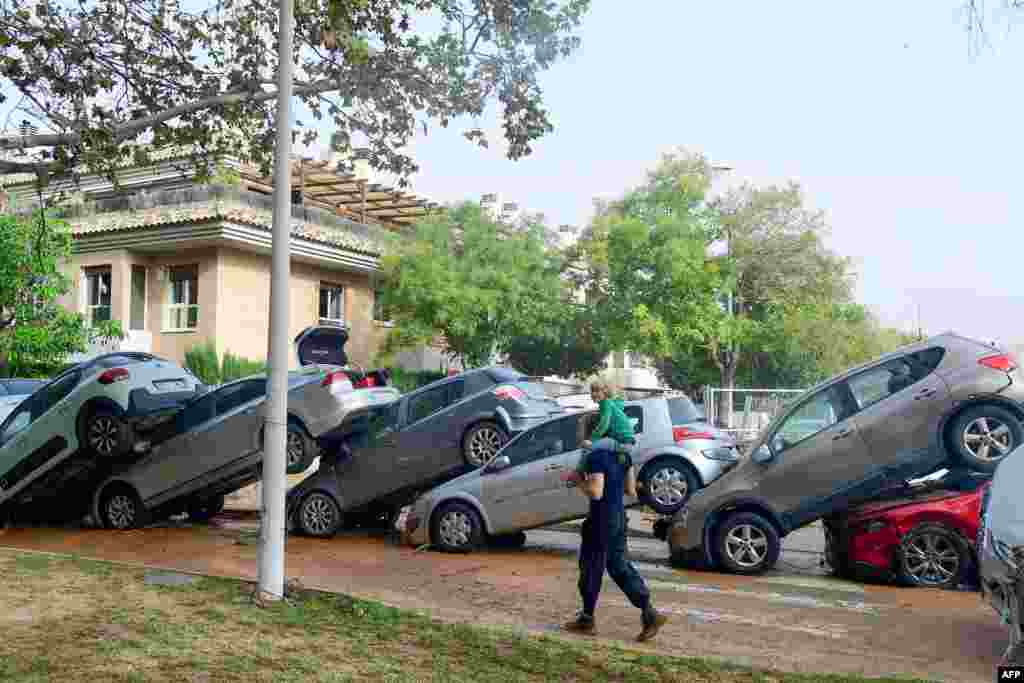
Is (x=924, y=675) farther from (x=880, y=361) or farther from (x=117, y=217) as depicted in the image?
(x=117, y=217)

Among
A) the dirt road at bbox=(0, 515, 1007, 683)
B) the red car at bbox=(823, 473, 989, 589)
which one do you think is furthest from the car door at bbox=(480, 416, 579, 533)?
the red car at bbox=(823, 473, 989, 589)

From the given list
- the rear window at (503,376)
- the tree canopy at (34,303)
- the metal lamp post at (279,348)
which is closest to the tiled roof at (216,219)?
the tree canopy at (34,303)

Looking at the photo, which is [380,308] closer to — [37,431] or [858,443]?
[37,431]

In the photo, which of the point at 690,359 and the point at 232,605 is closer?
the point at 232,605

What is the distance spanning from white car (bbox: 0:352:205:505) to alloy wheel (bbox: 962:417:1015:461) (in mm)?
10286

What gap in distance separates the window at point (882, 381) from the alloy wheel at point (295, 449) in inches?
280

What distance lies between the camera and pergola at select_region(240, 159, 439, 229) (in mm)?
31953

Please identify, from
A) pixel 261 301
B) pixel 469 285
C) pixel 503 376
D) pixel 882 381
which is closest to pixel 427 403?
pixel 503 376

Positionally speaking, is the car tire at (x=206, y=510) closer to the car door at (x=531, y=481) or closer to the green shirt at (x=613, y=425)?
the car door at (x=531, y=481)

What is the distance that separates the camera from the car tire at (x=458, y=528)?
479 inches

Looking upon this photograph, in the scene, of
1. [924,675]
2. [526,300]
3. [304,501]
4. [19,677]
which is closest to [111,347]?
[526,300]

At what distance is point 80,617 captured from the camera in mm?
7355

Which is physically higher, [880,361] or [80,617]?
[880,361]

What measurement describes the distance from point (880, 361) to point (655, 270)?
22794 mm
